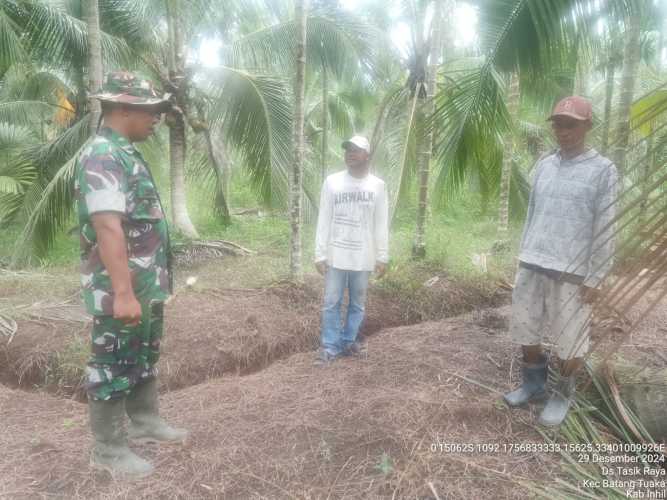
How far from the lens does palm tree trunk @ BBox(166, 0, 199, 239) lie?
24.4 feet

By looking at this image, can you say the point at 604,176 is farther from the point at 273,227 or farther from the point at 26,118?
the point at 26,118

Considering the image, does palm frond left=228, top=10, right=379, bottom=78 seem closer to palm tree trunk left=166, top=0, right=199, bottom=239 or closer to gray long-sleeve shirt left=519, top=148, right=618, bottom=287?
palm tree trunk left=166, top=0, right=199, bottom=239

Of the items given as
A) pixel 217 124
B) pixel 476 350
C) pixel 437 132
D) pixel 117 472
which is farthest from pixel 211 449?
pixel 217 124

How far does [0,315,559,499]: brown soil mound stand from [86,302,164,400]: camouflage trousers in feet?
1.51

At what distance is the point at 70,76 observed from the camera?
796 centimetres

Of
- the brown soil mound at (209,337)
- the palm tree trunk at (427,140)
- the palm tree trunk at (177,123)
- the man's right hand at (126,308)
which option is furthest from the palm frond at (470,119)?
the palm tree trunk at (177,123)

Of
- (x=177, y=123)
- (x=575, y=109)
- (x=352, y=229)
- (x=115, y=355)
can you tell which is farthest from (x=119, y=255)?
(x=177, y=123)

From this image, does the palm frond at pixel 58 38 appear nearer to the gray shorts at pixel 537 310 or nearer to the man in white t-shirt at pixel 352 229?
the man in white t-shirt at pixel 352 229

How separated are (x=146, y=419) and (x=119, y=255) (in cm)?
105

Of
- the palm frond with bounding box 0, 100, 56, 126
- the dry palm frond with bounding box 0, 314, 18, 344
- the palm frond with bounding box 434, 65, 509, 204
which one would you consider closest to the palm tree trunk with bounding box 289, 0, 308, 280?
the palm frond with bounding box 434, 65, 509, 204

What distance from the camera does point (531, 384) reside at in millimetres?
2906

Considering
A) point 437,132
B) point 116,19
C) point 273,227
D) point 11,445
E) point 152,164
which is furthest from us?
point 273,227

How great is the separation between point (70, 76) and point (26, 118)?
10.2 ft

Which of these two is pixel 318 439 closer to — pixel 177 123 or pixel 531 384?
pixel 531 384
